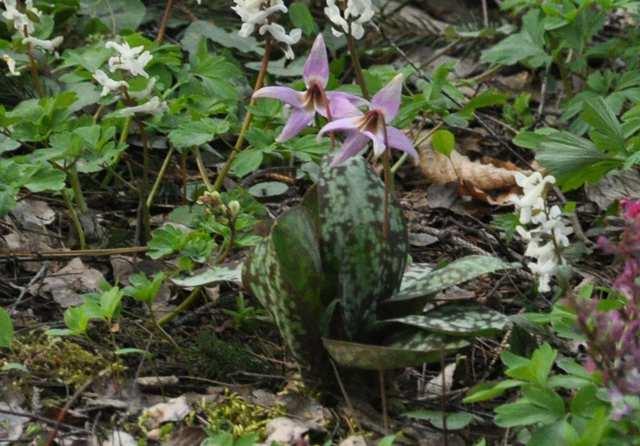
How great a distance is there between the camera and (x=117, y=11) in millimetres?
4566

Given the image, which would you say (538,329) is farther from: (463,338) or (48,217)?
(48,217)

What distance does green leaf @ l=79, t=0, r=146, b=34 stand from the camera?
177 inches

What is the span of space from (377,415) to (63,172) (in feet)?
3.73

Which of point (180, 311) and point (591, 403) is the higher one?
point (591, 403)

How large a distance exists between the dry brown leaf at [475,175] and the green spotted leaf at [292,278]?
1508mm

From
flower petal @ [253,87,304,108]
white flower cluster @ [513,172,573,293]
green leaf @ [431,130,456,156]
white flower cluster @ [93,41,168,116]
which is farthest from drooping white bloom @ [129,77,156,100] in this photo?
white flower cluster @ [513,172,573,293]

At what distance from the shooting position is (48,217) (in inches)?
144

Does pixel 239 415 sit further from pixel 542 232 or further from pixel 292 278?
pixel 542 232

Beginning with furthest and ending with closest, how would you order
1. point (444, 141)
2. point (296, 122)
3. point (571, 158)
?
1. point (444, 141)
2. point (571, 158)
3. point (296, 122)

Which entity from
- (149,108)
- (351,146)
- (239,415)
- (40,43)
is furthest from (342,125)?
(40,43)

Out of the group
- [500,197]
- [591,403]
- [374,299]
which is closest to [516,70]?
[500,197]

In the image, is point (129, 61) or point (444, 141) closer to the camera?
point (129, 61)

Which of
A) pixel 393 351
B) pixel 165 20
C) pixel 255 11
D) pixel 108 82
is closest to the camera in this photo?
pixel 393 351

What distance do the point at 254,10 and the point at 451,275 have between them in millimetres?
937
